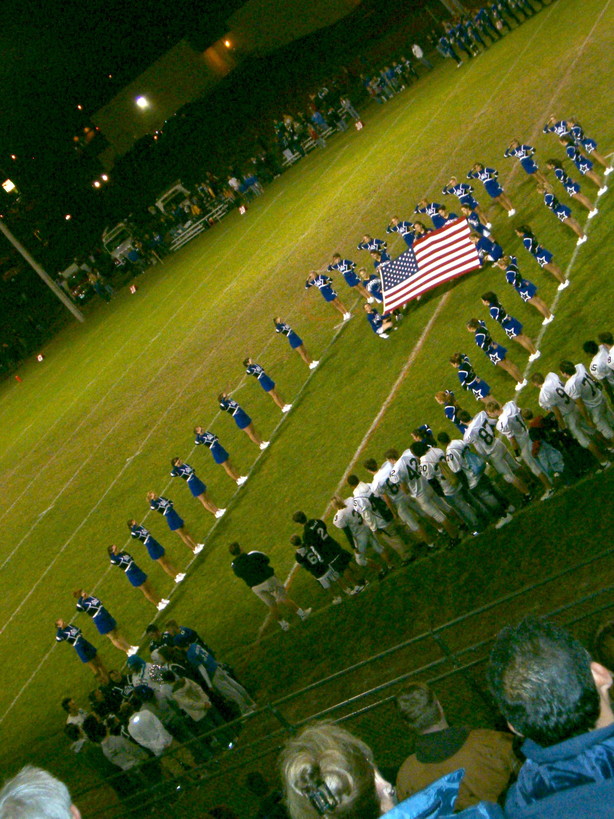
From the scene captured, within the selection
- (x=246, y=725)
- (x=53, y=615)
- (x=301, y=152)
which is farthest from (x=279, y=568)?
(x=301, y=152)

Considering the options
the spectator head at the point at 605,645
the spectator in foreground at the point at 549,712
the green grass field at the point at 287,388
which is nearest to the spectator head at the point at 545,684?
the spectator in foreground at the point at 549,712

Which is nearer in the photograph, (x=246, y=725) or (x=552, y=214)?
(x=246, y=725)

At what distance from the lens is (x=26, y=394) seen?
106ft

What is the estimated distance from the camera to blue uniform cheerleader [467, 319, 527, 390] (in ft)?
38.3

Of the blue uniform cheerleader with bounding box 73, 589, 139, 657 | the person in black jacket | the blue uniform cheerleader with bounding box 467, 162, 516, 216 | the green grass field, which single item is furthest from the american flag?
the blue uniform cheerleader with bounding box 73, 589, 139, 657

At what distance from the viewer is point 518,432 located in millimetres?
9188

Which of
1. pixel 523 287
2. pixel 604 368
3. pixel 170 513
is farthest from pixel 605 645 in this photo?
pixel 170 513

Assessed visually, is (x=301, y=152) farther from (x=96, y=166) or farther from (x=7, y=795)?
(x=7, y=795)

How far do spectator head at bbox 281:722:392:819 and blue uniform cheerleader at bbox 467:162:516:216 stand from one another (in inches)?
605

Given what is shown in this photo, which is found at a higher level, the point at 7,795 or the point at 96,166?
the point at 96,166

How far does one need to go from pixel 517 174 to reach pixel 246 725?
1505 cm

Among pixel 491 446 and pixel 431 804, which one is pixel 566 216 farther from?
pixel 431 804

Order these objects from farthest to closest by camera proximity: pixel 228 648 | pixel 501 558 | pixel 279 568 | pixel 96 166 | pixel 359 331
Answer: pixel 96 166
pixel 359 331
pixel 279 568
pixel 228 648
pixel 501 558

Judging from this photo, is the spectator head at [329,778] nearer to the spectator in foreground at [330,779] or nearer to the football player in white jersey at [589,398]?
the spectator in foreground at [330,779]
